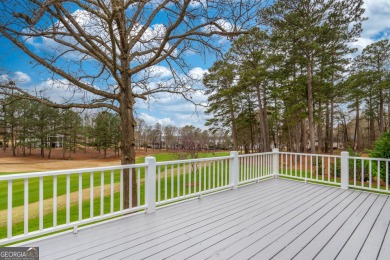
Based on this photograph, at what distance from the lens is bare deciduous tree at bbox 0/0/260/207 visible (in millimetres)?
4160

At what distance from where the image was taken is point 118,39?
217 inches

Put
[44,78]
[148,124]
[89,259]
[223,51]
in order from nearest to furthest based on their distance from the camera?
1. [89,259]
2. [223,51]
3. [44,78]
4. [148,124]

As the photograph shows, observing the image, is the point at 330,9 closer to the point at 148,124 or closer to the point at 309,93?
the point at 309,93

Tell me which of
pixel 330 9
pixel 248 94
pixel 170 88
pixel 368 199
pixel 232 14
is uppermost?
pixel 330 9

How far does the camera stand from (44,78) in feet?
17.7

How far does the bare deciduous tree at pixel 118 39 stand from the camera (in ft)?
13.6

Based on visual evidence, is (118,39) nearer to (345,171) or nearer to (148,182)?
(148,182)

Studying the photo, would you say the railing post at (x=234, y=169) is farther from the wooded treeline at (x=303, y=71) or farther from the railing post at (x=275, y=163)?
the wooded treeline at (x=303, y=71)

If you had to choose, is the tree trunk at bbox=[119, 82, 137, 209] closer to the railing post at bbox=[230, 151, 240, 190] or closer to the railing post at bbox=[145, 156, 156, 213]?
the railing post at bbox=[145, 156, 156, 213]

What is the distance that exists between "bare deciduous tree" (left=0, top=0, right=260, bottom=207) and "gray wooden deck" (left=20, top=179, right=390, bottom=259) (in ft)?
7.95

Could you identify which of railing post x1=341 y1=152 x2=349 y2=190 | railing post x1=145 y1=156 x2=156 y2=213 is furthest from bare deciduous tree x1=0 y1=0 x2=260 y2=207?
railing post x1=341 y1=152 x2=349 y2=190

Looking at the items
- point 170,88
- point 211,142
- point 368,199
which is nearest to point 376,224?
point 368,199

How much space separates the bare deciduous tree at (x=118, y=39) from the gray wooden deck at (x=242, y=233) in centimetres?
242

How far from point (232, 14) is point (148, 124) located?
29260 mm
